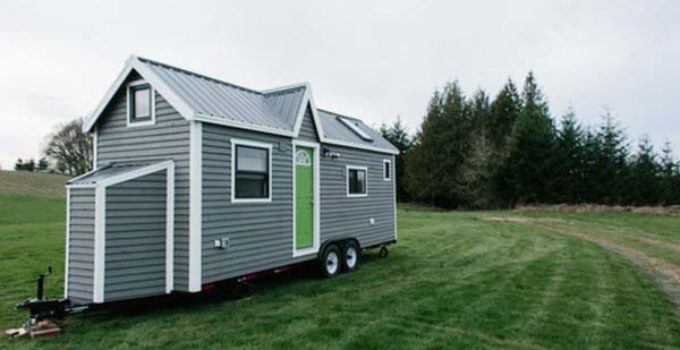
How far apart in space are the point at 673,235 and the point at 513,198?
15.4m

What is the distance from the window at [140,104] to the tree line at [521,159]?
88.4 feet

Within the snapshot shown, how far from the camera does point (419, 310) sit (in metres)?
6.25

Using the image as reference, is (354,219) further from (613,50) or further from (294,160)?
(613,50)

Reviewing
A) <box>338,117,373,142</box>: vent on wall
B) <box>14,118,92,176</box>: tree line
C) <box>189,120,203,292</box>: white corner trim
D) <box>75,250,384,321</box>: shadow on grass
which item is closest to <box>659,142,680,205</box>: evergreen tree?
<box>338,117,373,142</box>: vent on wall

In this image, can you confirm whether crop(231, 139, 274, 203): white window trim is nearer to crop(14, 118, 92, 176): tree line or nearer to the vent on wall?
the vent on wall

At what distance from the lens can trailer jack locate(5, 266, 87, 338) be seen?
5.28 metres

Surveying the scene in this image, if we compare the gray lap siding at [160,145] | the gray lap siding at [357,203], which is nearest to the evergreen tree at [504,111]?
the gray lap siding at [357,203]

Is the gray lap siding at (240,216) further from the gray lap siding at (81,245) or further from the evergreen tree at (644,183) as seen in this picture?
the evergreen tree at (644,183)

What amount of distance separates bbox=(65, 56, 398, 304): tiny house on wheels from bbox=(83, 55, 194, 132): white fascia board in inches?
0.8

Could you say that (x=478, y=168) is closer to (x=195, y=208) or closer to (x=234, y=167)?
(x=234, y=167)

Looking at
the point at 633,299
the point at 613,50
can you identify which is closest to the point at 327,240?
the point at 633,299

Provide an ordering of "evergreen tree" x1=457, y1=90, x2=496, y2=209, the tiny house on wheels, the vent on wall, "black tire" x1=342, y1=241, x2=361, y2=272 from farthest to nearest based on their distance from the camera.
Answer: "evergreen tree" x1=457, y1=90, x2=496, y2=209 → the vent on wall → "black tire" x1=342, y1=241, x2=361, y2=272 → the tiny house on wheels

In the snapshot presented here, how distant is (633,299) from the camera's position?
6.96 m

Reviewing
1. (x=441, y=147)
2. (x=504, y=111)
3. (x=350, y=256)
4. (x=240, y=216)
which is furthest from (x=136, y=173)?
(x=504, y=111)
